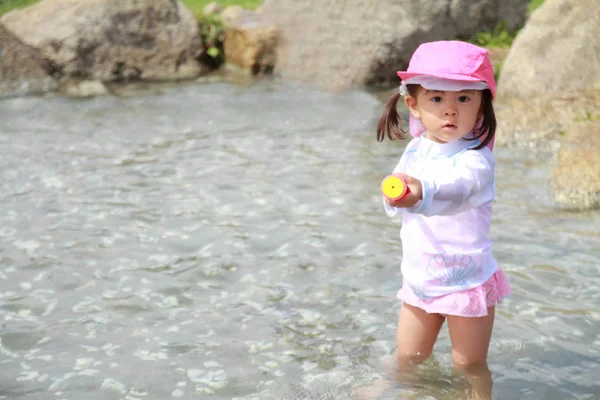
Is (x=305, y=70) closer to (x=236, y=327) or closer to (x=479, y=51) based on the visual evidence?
(x=236, y=327)

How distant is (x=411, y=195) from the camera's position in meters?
2.62

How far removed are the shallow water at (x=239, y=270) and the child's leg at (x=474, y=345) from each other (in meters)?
0.16

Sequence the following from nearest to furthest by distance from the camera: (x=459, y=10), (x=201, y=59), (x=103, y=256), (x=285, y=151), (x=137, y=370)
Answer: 1. (x=137, y=370)
2. (x=103, y=256)
3. (x=285, y=151)
4. (x=459, y=10)
5. (x=201, y=59)

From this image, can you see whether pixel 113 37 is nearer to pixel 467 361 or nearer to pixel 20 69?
pixel 20 69

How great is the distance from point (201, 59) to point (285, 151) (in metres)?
4.25

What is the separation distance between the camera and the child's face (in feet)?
9.68

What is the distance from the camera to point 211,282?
15.6ft

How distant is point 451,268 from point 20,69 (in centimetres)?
838

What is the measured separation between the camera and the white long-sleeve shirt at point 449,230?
2926 millimetres

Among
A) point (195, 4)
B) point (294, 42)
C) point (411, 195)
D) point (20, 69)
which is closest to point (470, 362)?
point (411, 195)

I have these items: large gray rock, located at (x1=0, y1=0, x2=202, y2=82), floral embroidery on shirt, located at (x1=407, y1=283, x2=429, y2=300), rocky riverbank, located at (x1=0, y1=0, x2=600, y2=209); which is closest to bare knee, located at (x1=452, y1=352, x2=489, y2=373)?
floral embroidery on shirt, located at (x1=407, y1=283, x2=429, y2=300)

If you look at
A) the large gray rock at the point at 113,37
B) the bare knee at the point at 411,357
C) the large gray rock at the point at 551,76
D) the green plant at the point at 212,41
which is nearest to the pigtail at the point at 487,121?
the bare knee at the point at 411,357

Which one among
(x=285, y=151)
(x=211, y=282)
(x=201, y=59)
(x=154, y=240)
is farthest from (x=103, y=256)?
(x=201, y=59)

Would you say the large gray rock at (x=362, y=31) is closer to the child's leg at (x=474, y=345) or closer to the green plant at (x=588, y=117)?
the green plant at (x=588, y=117)
